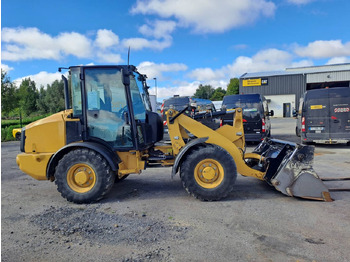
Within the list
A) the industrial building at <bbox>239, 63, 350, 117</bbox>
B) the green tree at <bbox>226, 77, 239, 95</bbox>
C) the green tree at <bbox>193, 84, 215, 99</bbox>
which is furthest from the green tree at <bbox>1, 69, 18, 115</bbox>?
the green tree at <bbox>193, 84, 215, 99</bbox>

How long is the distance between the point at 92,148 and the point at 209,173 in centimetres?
207

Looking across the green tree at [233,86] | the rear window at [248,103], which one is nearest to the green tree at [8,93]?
the rear window at [248,103]

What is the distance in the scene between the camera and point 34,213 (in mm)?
4496

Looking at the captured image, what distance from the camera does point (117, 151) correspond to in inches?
196

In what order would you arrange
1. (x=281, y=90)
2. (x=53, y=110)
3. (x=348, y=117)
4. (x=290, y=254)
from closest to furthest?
1. (x=290, y=254)
2. (x=348, y=117)
3. (x=281, y=90)
4. (x=53, y=110)

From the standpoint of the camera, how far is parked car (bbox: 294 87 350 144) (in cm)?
1045

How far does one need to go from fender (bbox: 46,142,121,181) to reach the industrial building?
124 ft

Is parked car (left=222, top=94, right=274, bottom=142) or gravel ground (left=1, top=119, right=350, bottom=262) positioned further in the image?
parked car (left=222, top=94, right=274, bottom=142)

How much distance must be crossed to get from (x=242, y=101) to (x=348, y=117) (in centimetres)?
407

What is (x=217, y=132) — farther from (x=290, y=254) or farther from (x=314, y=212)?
(x=290, y=254)

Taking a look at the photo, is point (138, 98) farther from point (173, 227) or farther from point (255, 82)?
point (255, 82)

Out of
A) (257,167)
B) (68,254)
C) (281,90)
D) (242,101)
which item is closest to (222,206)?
(257,167)

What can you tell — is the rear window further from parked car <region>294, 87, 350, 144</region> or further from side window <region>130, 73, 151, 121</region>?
side window <region>130, 73, 151, 121</region>

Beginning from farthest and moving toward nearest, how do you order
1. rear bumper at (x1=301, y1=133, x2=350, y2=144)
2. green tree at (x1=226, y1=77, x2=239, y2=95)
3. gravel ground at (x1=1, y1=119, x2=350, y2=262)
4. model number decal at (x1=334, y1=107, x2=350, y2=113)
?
green tree at (x1=226, y1=77, x2=239, y2=95)
rear bumper at (x1=301, y1=133, x2=350, y2=144)
model number decal at (x1=334, y1=107, x2=350, y2=113)
gravel ground at (x1=1, y1=119, x2=350, y2=262)
